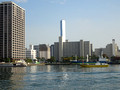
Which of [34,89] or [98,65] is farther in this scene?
[98,65]

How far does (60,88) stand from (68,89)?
2878 mm

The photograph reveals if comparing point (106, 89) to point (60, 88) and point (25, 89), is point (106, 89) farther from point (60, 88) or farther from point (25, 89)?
point (25, 89)

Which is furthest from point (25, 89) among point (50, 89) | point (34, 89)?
point (50, 89)

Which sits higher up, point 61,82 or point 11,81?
point 11,81

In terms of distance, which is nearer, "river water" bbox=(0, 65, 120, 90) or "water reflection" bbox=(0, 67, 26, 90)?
"river water" bbox=(0, 65, 120, 90)

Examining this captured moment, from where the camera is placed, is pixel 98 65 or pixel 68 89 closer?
pixel 68 89

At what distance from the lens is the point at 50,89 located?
6141 cm

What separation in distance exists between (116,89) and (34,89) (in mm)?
23115

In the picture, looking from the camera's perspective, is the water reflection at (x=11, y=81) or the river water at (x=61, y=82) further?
the water reflection at (x=11, y=81)

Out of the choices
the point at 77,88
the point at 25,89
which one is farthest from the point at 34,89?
the point at 77,88

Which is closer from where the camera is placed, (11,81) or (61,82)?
(61,82)

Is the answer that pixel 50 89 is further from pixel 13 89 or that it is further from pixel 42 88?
pixel 13 89

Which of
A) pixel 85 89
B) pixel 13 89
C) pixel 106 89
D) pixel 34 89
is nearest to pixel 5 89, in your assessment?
pixel 13 89

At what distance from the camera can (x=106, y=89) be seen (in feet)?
200
